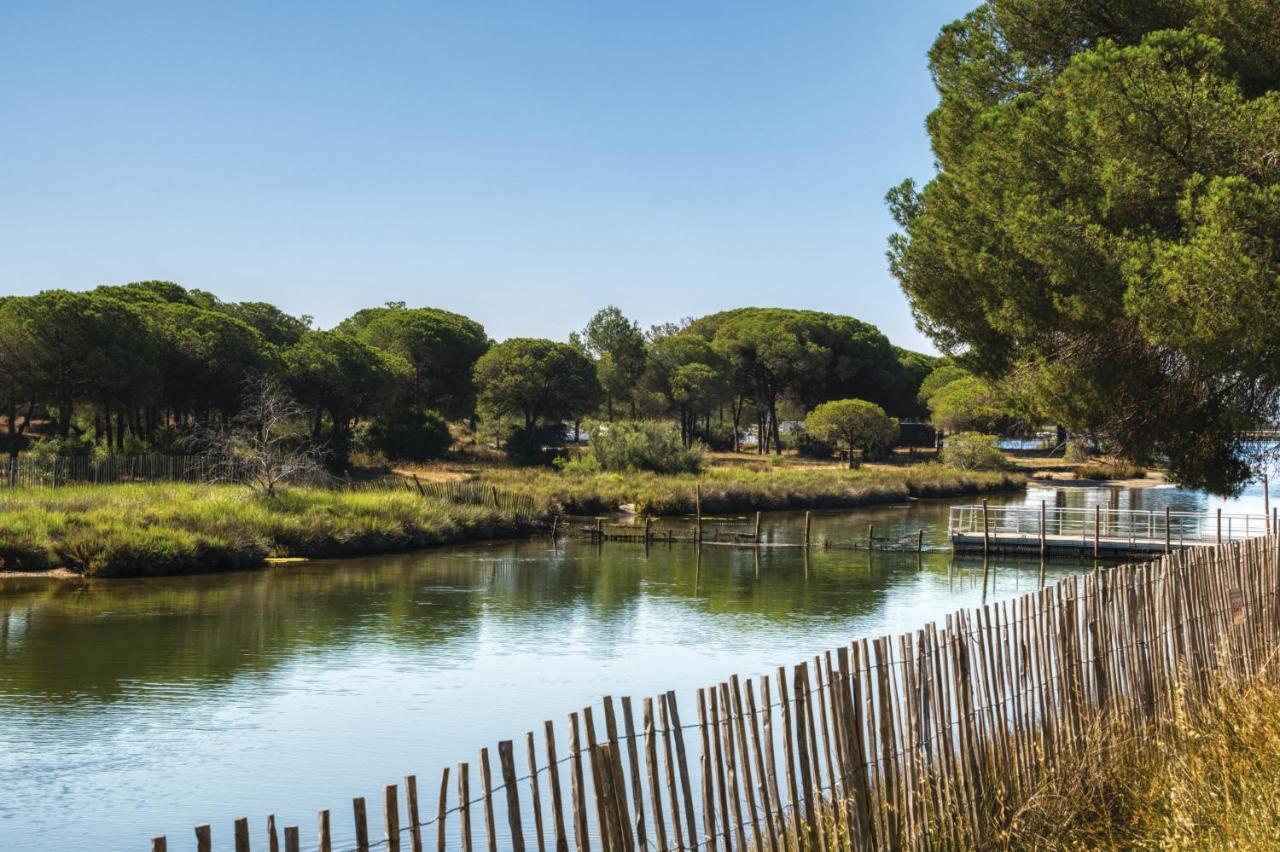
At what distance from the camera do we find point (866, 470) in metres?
65.8

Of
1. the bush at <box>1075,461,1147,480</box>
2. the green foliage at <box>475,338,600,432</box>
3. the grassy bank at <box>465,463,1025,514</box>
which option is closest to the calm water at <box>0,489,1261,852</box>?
the grassy bank at <box>465,463,1025,514</box>

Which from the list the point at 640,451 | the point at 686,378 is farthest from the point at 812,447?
the point at 640,451

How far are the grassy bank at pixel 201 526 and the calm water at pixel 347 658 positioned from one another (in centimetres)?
127

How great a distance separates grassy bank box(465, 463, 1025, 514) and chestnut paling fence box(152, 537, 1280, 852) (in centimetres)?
3512

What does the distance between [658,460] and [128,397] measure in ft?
75.8

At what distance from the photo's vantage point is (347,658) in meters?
19.9

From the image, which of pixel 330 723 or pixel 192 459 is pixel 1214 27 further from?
pixel 192 459

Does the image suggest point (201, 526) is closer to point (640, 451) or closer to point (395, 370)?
point (395, 370)

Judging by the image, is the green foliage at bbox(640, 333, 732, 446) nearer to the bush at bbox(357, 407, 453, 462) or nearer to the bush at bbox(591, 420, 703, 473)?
the bush at bbox(591, 420, 703, 473)

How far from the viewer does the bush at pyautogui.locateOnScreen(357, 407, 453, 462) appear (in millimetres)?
54062

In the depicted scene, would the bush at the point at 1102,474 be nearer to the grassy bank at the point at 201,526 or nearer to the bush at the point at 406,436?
the bush at the point at 406,436

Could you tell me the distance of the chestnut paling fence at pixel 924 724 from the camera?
537cm

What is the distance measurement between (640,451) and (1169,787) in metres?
48.5

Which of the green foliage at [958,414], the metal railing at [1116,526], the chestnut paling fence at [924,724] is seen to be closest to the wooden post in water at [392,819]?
the chestnut paling fence at [924,724]
